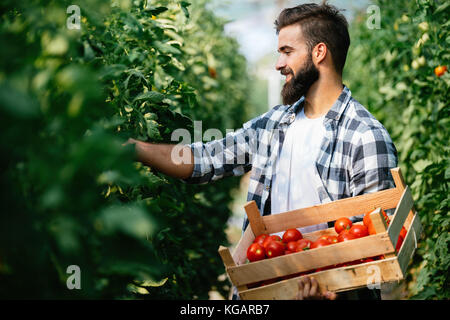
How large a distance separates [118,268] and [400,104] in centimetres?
351

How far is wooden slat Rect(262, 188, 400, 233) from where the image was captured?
180 cm

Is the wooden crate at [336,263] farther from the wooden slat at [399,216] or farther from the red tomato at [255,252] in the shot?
the red tomato at [255,252]

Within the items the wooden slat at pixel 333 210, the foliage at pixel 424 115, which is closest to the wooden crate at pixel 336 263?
the wooden slat at pixel 333 210

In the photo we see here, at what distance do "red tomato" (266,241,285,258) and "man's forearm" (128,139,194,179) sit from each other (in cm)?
57

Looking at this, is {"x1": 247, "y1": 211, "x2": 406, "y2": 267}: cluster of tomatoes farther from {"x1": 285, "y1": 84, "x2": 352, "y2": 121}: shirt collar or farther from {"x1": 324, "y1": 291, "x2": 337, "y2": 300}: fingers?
{"x1": 285, "y1": 84, "x2": 352, "y2": 121}: shirt collar

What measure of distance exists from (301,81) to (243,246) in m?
0.91

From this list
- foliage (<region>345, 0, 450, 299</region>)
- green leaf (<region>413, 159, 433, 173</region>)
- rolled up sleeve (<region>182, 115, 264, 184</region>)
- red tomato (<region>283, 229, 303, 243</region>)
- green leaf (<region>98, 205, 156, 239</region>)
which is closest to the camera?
green leaf (<region>98, 205, 156, 239</region>)

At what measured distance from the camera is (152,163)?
6.17 ft

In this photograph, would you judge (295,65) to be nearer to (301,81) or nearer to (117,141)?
(301,81)

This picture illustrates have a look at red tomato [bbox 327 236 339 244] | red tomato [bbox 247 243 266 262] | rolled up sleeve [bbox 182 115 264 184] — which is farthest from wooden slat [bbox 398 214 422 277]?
rolled up sleeve [bbox 182 115 264 184]

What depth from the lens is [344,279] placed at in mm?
1483

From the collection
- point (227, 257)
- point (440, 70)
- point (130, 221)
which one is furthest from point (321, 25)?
point (130, 221)

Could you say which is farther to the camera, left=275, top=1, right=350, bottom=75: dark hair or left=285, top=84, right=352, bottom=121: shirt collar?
left=275, top=1, right=350, bottom=75: dark hair

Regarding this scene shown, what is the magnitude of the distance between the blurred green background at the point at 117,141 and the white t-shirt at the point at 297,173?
1.57 feet
